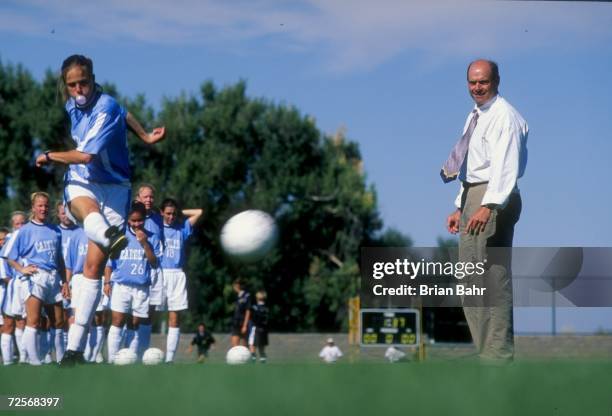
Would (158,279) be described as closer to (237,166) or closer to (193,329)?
(237,166)

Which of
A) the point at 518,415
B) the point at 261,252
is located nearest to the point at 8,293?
the point at 261,252

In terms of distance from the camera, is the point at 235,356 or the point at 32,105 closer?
the point at 235,356

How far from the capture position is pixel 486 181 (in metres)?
4.78

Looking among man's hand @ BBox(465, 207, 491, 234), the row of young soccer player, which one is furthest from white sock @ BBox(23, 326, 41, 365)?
man's hand @ BBox(465, 207, 491, 234)

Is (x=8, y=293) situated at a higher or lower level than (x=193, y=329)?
higher

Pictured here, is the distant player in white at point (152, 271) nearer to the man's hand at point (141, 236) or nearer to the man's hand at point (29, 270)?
the man's hand at point (141, 236)

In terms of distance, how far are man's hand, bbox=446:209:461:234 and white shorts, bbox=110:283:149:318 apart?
2744 mm

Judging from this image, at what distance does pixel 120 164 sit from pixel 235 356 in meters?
1.14

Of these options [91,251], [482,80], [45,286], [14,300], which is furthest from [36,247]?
[482,80]

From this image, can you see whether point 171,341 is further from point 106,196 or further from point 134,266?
point 106,196

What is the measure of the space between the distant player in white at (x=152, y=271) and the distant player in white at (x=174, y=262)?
0.05 metres

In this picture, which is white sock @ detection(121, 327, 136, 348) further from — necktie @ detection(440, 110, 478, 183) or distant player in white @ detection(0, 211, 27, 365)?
necktie @ detection(440, 110, 478, 183)

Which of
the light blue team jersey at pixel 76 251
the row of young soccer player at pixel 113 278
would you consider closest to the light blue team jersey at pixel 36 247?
the row of young soccer player at pixel 113 278

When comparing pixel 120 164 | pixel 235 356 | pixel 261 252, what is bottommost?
pixel 235 356
